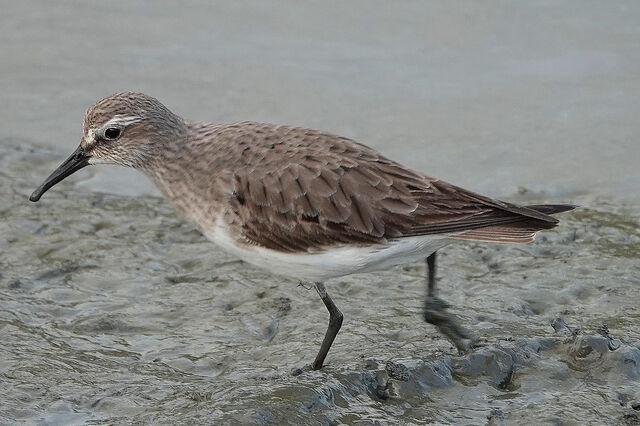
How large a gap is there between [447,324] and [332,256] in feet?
3.39

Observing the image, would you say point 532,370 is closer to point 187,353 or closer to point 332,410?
point 332,410

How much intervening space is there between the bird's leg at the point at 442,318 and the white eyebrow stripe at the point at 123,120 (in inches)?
88.3

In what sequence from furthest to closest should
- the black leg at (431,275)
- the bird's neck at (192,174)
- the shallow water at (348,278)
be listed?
the black leg at (431,275) → the bird's neck at (192,174) → the shallow water at (348,278)

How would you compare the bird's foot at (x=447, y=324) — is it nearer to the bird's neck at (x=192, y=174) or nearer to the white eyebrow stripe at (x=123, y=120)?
the bird's neck at (x=192, y=174)

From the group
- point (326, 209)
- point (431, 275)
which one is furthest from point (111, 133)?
point (431, 275)

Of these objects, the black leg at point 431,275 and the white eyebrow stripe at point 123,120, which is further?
the black leg at point 431,275

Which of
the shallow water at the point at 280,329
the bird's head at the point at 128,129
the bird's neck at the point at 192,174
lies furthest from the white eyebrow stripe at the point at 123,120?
the shallow water at the point at 280,329

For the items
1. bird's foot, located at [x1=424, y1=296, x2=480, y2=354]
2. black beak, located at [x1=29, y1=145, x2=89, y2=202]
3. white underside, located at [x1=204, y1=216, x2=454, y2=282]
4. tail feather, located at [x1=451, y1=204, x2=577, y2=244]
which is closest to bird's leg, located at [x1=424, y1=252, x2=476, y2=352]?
bird's foot, located at [x1=424, y1=296, x2=480, y2=354]

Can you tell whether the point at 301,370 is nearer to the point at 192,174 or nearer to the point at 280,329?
the point at 280,329

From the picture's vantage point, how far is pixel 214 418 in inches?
219

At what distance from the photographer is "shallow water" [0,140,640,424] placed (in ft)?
19.1

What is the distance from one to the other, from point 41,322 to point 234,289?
1422 mm

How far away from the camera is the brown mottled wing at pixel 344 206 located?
627 cm

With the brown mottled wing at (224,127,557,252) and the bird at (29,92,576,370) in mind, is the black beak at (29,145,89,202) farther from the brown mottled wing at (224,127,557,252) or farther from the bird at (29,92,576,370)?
the brown mottled wing at (224,127,557,252)
